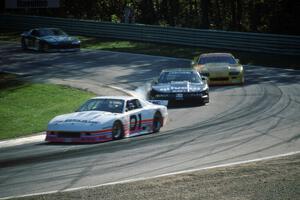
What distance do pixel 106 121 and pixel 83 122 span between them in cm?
52

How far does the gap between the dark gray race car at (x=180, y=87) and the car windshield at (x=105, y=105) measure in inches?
199

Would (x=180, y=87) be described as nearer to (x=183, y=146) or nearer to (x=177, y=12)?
(x=183, y=146)

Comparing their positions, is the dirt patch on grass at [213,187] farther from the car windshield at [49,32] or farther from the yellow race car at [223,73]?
the car windshield at [49,32]

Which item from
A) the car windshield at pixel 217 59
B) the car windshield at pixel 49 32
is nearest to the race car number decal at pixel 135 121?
the car windshield at pixel 217 59

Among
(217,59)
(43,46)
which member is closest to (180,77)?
(217,59)

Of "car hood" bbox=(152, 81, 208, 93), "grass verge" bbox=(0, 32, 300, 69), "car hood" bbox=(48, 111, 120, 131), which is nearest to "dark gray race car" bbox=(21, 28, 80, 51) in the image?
"grass verge" bbox=(0, 32, 300, 69)

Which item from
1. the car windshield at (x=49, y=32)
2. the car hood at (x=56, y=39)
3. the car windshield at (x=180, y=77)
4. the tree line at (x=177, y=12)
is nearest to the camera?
the car windshield at (x=180, y=77)

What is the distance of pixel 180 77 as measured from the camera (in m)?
23.3

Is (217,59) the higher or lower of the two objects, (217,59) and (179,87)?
the higher

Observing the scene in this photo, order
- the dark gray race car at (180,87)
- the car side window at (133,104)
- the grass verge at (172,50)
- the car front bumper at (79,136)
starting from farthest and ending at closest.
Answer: the grass verge at (172,50), the dark gray race car at (180,87), the car side window at (133,104), the car front bumper at (79,136)

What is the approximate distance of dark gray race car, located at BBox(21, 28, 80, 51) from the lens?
3672 cm

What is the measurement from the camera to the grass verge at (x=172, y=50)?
32094mm

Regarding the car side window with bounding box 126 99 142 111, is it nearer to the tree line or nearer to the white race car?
the white race car

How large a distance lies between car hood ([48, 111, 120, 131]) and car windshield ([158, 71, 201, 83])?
7001mm
